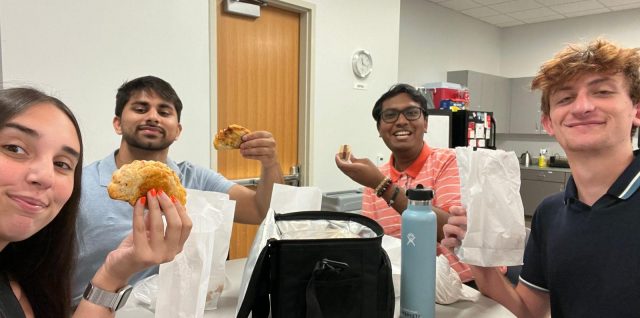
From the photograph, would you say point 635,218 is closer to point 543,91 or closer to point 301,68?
point 543,91

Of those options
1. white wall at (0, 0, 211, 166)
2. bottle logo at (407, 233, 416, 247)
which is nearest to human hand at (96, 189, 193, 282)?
bottle logo at (407, 233, 416, 247)

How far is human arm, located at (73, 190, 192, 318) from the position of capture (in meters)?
0.86

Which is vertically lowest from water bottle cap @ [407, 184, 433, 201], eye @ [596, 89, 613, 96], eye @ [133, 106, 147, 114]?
water bottle cap @ [407, 184, 433, 201]

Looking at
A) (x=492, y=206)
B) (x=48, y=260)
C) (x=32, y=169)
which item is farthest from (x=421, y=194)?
(x=48, y=260)

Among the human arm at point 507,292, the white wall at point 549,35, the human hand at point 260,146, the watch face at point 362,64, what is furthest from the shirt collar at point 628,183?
the white wall at point 549,35

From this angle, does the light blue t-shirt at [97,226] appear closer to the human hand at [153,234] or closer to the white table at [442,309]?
the white table at [442,309]

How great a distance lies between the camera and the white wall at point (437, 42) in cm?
510

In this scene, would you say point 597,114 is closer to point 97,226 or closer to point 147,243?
point 147,243

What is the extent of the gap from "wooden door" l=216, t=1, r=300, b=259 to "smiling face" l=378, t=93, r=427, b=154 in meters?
1.55

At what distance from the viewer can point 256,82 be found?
3264 millimetres

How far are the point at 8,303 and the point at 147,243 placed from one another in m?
0.35

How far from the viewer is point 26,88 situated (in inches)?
35.0

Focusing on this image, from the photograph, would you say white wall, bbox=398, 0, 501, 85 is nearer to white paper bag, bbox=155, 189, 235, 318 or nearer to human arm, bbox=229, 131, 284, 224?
human arm, bbox=229, 131, 284, 224

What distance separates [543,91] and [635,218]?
0.41m
